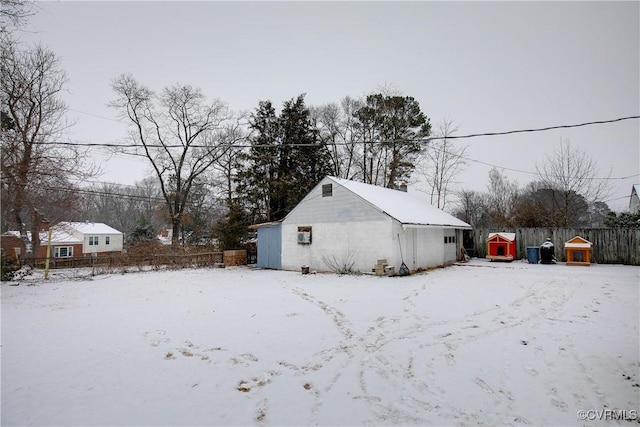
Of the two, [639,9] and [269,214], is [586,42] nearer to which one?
[639,9]

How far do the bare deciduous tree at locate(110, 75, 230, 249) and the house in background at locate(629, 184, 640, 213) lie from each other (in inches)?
1296

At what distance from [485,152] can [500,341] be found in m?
25.0

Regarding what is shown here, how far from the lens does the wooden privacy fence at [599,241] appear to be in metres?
15.5

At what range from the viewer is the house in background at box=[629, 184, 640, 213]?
77.9 ft

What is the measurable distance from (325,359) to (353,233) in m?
9.93

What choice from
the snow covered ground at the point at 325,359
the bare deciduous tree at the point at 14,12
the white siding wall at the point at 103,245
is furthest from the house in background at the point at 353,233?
the white siding wall at the point at 103,245

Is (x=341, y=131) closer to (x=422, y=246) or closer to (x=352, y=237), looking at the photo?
(x=422, y=246)

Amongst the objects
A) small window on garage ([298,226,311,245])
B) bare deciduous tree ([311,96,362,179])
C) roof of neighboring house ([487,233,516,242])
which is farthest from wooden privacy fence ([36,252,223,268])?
roof of neighboring house ([487,233,516,242])

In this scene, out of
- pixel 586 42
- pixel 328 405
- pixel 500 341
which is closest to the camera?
pixel 328 405

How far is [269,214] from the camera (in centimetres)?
2405

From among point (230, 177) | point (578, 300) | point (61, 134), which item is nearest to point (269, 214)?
point (230, 177)

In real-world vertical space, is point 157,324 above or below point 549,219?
below

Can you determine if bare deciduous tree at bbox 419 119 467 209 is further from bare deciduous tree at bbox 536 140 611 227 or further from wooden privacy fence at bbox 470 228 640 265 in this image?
wooden privacy fence at bbox 470 228 640 265

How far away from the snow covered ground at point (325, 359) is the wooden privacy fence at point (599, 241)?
9.30m
